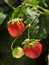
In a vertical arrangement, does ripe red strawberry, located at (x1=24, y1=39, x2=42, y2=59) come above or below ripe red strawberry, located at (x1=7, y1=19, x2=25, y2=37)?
below

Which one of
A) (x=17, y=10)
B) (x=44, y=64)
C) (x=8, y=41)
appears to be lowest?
(x=44, y=64)

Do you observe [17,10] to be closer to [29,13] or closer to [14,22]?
[14,22]

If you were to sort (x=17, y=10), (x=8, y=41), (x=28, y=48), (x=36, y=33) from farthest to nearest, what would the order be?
(x=8, y=41) → (x=36, y=33) → (x=17, y=10) → (x=28, y=48)

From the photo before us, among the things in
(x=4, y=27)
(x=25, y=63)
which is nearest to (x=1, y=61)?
(x=25, y=63)

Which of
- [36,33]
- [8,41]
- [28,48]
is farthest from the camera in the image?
[8,41]

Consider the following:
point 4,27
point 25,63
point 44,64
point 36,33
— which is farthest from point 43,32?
point 44,64

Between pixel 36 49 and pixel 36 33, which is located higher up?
pixel 36 49

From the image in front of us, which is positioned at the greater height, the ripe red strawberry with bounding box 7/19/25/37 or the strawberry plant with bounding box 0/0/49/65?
the ripe red strawberry with bounding box 7/19/25/37

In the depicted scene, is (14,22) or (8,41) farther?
(8,41)

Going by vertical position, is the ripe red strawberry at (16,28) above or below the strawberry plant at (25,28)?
above

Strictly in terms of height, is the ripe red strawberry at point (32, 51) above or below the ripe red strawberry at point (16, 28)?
below
